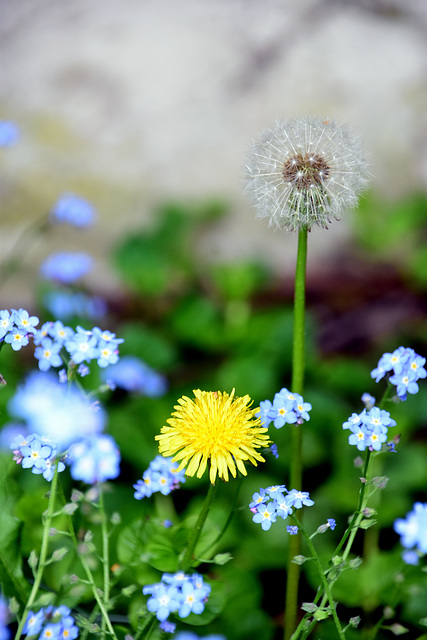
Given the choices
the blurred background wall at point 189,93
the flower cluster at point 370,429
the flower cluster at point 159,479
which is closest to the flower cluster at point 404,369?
the flower cluster at point 370,429

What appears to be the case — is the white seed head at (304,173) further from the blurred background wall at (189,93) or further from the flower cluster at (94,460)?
the blurred background wall at (189,93)

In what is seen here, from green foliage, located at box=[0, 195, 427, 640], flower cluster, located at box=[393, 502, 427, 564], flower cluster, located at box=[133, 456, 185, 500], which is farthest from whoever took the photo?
green foliage, located at box=[0, 195, 427, 640]

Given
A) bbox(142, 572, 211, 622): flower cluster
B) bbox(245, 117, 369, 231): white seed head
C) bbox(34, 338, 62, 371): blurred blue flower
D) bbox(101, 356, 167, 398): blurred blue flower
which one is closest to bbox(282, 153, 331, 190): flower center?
bbox(245, 117, 369, 231): white seed head

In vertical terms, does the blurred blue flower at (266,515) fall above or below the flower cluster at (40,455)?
below

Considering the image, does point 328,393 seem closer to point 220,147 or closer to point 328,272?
point 328,272

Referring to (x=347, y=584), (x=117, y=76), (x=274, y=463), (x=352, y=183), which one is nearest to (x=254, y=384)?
(x=274, y=463)

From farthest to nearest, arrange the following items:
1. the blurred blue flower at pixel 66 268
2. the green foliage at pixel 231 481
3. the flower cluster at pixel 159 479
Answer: the blurred blue flower at pixel 66 268 < the green foliage at pixel 231 481 < the flower cluster at pixel 159 479

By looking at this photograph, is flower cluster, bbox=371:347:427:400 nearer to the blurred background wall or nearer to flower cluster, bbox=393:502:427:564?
flower cluster, bbox=393:502:427:564
